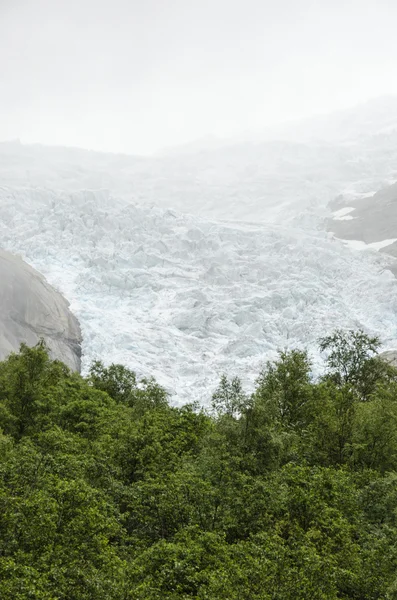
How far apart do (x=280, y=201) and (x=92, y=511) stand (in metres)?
112

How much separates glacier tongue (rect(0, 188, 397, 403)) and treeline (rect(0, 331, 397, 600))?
3131 cm

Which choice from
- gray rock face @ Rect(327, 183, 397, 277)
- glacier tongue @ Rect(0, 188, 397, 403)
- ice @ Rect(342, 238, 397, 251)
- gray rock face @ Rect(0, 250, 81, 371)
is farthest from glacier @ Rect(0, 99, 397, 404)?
gray rock face @ Rect(327, 183, 397, 277)

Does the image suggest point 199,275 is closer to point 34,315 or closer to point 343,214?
point 34,315

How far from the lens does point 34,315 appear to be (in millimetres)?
66000

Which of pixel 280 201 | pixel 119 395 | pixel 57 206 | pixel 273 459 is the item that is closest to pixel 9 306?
pixel 57 206

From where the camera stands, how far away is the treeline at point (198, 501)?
484 inches

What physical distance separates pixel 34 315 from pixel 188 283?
74.3 ft

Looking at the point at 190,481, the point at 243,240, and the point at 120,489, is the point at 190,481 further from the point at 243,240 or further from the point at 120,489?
the point at 243,240

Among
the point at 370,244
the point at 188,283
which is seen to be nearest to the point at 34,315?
the point at 188,283

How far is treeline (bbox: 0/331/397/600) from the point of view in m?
12.3

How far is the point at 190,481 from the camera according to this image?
17.0 metres

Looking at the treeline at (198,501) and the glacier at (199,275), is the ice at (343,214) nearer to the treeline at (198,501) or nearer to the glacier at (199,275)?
the glacier at (199,275)

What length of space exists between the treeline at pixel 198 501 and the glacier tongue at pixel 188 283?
103 feet

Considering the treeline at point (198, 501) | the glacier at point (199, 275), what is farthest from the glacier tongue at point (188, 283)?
the treeline at point (198, 501)
